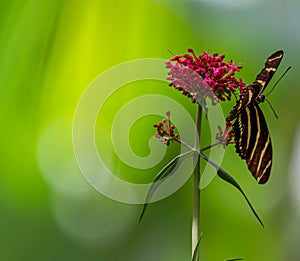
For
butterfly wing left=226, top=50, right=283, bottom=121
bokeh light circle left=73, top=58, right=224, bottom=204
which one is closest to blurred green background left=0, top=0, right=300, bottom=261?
bokeh light circle left=73, top=58, right=224, bottom=204

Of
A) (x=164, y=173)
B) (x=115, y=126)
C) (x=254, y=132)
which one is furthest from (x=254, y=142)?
(x=115, y=126)

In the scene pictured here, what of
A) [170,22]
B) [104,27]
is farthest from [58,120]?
[170,22]

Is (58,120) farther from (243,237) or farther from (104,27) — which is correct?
(243,237)

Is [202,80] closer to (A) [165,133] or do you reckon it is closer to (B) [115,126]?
(A) [165,133]

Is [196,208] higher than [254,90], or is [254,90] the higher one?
[254,90]

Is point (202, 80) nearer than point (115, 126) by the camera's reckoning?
Yes

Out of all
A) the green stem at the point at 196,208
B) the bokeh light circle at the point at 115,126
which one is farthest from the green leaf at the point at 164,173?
the bokeh light circle at the point at 115,126

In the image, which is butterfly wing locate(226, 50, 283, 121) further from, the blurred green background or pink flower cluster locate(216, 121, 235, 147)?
the blurred green background
